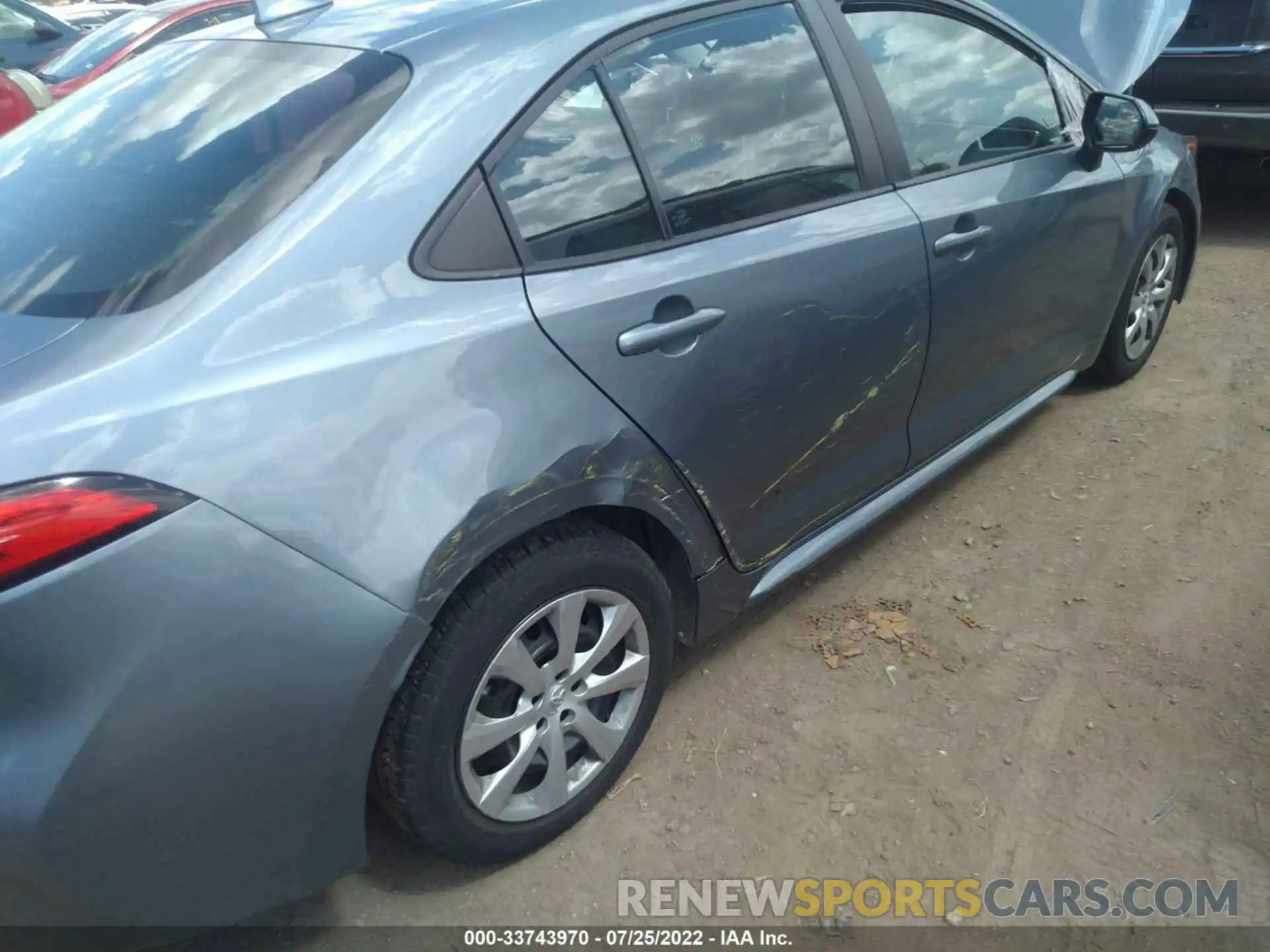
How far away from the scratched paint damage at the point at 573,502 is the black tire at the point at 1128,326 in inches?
93.5

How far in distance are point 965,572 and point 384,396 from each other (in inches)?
80.8

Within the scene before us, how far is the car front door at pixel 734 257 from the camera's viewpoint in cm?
202

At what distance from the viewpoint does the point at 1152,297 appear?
4.08m

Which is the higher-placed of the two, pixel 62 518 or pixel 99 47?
pixel 62 518

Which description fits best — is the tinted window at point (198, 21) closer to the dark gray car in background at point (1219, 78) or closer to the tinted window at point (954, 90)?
the dark gray car in background at point (1219, 78)

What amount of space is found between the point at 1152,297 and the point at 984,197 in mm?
1617

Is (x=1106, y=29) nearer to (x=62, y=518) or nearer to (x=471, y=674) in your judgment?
(x=471, y=674)

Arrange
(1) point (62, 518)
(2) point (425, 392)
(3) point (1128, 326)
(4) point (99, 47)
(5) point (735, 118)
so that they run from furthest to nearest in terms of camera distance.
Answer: (4) point (99, 47) → (3) point (1128, 326) → (5) point (735, 118) → (2) point (425, 392) → (1) point (62, 518)

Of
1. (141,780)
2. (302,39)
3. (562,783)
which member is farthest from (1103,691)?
(302,39)

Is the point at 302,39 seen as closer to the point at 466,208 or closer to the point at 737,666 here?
the point at 466,208

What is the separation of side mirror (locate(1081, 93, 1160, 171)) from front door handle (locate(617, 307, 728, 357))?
178cm

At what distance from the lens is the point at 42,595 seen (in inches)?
55.8

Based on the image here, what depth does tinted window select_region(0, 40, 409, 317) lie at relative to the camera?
174 cm

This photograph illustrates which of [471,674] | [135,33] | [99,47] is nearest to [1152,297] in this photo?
[471,674]
